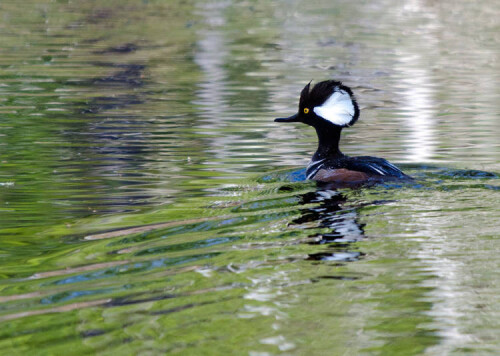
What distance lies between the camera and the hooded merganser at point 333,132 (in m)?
7.78

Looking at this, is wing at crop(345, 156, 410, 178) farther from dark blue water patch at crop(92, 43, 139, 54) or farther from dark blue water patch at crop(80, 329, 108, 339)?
dark blue water patch at crop(92, 43, 139, 54)

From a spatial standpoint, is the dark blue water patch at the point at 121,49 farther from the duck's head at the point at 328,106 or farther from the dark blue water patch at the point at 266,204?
the dark blue water patch at the point at 266,204

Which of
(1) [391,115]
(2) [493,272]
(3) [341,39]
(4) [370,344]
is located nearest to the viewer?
(4) [370,344]

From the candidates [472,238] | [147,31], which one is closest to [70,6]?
[147,31]

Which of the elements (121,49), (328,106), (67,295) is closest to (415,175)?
(328,106)

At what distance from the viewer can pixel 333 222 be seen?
627 cm

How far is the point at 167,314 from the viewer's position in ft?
14.1

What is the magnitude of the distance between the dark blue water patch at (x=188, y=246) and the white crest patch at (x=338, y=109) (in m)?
3.12

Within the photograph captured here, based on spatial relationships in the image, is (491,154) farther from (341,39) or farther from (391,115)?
(341,39)

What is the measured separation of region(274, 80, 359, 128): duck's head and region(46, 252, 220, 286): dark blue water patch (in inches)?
141

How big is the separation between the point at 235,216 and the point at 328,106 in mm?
2586

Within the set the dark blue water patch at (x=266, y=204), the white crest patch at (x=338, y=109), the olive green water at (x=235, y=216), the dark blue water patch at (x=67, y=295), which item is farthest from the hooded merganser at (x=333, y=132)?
the dark blue water patch at (x=67, y=295)

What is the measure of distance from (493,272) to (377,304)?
2.81 ft

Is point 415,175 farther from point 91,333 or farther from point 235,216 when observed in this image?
point 91,333
